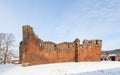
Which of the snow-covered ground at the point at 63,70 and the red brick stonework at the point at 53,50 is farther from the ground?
the red brick stonework at the point at 53,50

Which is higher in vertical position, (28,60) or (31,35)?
(31,35)

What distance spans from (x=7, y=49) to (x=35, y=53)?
2126 centimetres

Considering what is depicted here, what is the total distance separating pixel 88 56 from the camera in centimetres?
3052

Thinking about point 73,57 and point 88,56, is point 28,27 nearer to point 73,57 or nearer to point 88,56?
point 73,57

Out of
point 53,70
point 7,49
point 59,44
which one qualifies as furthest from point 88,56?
point 7,49

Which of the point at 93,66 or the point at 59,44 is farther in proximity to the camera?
the point at 59,44

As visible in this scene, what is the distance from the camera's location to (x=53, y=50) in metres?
28.2

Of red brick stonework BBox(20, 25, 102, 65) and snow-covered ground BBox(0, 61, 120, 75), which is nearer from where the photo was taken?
snow-covered ground BBox(0, 61, 120, 75)

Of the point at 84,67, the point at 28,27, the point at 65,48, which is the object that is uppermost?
the point at 28,27

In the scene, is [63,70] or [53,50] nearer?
[63,70]

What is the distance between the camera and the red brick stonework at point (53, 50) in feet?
86.4

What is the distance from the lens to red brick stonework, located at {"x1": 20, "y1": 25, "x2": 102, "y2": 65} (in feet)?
86.4

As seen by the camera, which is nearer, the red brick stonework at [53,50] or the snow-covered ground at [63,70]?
the snow-covered ground at [63,70]

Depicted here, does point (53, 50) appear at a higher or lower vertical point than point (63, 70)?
higher
